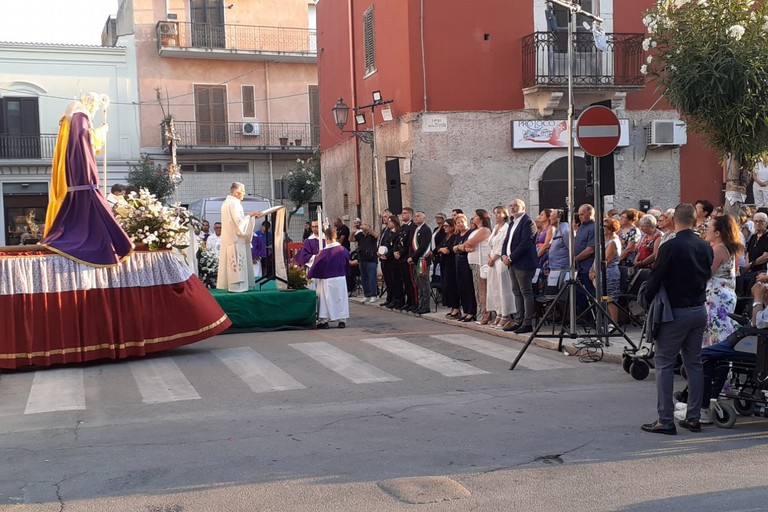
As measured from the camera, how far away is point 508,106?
69.8ft

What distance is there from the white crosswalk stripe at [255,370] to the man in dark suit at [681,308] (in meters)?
3.85

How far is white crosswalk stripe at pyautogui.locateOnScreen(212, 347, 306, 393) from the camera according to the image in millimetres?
9422

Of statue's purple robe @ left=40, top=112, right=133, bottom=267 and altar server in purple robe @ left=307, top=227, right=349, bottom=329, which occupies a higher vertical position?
statue's purple robe @ left=40, top=112, right=133, bottom=267

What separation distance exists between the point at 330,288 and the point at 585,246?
13.8 ft

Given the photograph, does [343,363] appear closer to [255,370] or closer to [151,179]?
[255,370]

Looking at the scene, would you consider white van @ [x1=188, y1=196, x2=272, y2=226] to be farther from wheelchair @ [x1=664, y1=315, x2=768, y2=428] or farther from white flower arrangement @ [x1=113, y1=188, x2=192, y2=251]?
wheelchair @ [x1=664, y1=315, x2=768, y2=428]

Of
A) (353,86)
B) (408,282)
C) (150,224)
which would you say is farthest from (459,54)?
(150,224)

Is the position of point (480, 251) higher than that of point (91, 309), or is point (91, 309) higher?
point (480, 251)

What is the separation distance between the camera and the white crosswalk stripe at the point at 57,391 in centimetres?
862

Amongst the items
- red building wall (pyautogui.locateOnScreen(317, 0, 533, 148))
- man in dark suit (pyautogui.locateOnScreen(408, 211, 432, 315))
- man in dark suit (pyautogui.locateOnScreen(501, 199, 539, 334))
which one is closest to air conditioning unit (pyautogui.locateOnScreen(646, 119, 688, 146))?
Answer: red building wall (pyautogui.locateOnScreen(317, 0, 533, 148))

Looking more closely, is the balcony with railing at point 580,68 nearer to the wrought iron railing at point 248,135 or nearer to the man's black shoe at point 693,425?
the man's black shoe at point 693,425

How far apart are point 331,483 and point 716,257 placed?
4625 millimetres

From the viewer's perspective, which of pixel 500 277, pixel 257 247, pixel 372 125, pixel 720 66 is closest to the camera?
pixel 720 66

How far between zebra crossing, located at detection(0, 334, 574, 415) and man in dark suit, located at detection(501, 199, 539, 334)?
2.75ft
